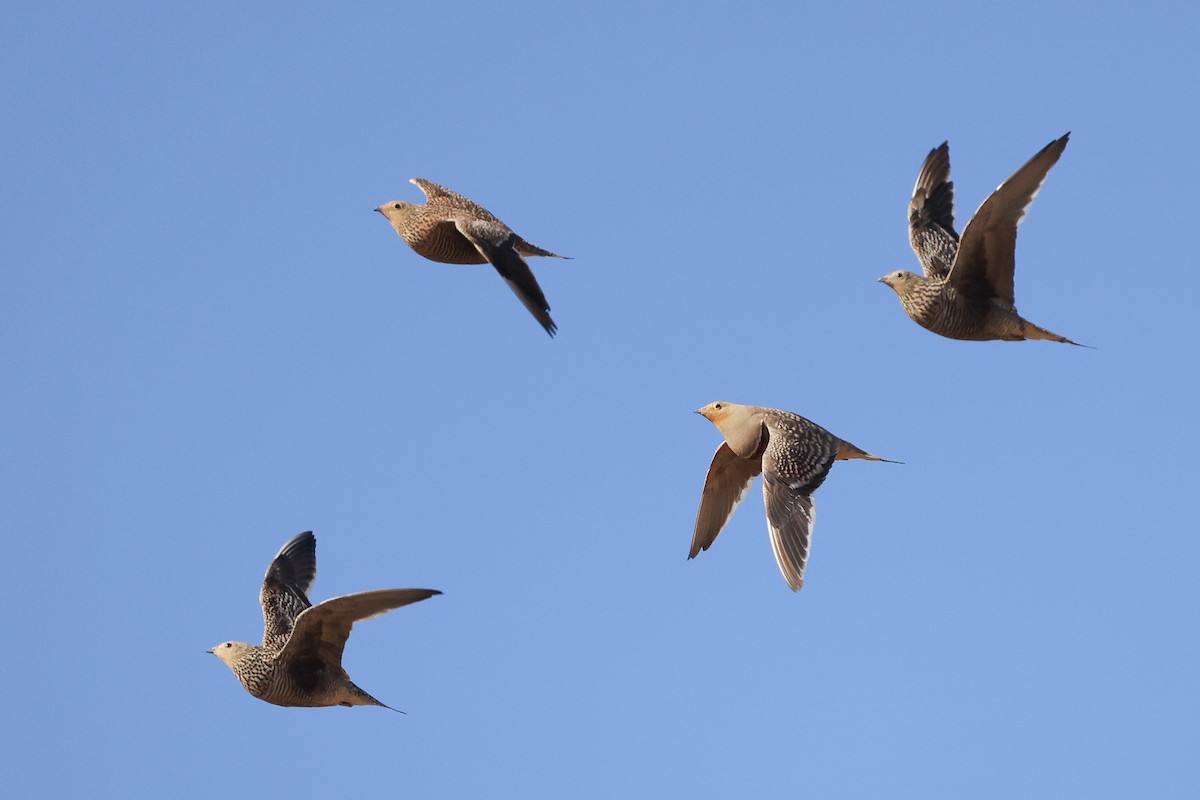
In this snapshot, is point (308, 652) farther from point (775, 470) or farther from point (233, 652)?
point (775, 470)

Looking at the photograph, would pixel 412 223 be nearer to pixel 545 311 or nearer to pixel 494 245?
pixel 494 245

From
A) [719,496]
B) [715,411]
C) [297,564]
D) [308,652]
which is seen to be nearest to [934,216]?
[715,411]

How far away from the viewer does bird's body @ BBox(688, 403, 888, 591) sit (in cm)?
1923

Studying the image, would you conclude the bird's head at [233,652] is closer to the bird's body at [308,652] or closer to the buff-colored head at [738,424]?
the bird's body at [308,652]

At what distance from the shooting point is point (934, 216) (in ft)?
75.9

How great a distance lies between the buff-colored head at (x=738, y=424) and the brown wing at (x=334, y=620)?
472 cm

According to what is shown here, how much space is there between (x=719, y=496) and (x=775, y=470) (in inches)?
97.1

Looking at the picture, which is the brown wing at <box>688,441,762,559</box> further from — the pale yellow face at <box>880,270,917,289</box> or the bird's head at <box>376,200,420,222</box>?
the bird's head at <box>376,200,420,222</box>

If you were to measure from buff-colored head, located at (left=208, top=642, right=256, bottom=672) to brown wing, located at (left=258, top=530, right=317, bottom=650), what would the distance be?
0.93 feet

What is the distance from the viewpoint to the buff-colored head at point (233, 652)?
20.2 metres

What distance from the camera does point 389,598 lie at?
59.6 ft

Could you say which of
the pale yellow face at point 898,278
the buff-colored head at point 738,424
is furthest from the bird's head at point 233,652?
the pale yellow face at point 898,278

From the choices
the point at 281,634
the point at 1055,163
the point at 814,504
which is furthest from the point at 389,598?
the point at 1055,163

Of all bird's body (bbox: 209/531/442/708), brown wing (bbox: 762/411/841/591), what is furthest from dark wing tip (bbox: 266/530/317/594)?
brown wing (bbox: 762/411/841/591)
